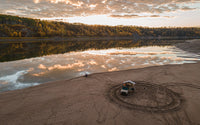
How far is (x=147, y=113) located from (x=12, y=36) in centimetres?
15192

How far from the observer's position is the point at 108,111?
29.7 ft

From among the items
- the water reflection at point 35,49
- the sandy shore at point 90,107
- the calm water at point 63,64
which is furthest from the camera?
the water reflection at point 35,49

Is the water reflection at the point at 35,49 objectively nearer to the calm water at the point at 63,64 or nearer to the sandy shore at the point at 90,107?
the calm water at the point at 63,64

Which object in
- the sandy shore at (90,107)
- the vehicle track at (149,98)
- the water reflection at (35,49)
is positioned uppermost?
the water reflection at (35,49)

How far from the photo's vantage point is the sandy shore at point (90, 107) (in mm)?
8031

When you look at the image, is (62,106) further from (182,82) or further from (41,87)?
(182,82)

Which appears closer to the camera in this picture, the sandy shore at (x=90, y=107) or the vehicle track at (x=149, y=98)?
the sandy shore at (x=90, y=107)

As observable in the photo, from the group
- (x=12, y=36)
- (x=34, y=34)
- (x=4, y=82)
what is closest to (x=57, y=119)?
(x=4, y=82)

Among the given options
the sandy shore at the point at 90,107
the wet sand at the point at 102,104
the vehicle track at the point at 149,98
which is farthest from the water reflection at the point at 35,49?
the vehicle track at the point at 149,98

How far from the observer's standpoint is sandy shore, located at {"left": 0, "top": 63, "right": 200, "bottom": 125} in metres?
8.03

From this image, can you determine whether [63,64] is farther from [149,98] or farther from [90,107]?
[149,98]

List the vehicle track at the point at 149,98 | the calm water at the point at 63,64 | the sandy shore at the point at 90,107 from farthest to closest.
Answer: the calm water at the point at 63,64
the vehicle track at the point at 149,98
the sandy shore at the point at 90,107

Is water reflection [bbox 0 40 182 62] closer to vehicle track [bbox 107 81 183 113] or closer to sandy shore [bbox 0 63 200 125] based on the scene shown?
sandy shore [bbox 0 63 200 125]

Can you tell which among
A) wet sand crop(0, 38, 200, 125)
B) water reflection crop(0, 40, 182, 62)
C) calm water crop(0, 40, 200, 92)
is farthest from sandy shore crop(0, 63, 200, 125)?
water reflection crop(0, 40, 182, 62)
